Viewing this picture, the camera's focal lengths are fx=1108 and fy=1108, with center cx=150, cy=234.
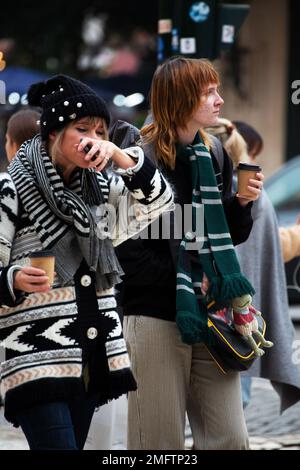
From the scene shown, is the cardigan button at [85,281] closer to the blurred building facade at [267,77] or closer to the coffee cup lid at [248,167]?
the coffee cup lid at [248,167]

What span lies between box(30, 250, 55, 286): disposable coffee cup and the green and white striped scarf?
2.51 ft

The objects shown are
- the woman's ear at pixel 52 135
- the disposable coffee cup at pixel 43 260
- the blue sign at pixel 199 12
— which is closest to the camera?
the disposable coffee cup at pixel 43 260

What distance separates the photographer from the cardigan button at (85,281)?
140 inches

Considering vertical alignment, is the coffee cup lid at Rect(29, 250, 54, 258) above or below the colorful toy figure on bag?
above

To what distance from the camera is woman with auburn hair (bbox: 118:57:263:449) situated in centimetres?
396

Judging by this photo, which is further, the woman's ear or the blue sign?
the blue sign

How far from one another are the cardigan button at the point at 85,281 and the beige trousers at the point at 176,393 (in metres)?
0.50

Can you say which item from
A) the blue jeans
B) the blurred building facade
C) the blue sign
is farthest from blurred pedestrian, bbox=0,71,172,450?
the blurred building facade

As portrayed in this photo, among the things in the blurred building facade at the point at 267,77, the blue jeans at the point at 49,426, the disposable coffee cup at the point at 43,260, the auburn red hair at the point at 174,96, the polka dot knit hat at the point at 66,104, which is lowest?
the blurred building facade at the point at 267,77

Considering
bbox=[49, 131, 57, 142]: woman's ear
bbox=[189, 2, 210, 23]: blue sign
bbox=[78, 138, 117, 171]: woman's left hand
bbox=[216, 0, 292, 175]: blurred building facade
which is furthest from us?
bbox=[216, 0, 292, 175]: blurred building facade

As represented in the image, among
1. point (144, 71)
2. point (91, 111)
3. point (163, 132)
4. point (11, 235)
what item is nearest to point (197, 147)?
point (163, 132)

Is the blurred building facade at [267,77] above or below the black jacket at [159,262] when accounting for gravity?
below

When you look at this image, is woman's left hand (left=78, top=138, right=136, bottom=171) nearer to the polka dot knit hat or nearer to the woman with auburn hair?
the polka dot knit hat

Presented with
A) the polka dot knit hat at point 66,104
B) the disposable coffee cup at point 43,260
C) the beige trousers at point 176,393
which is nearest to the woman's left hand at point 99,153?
the polka dot knit hat at point 66,104
